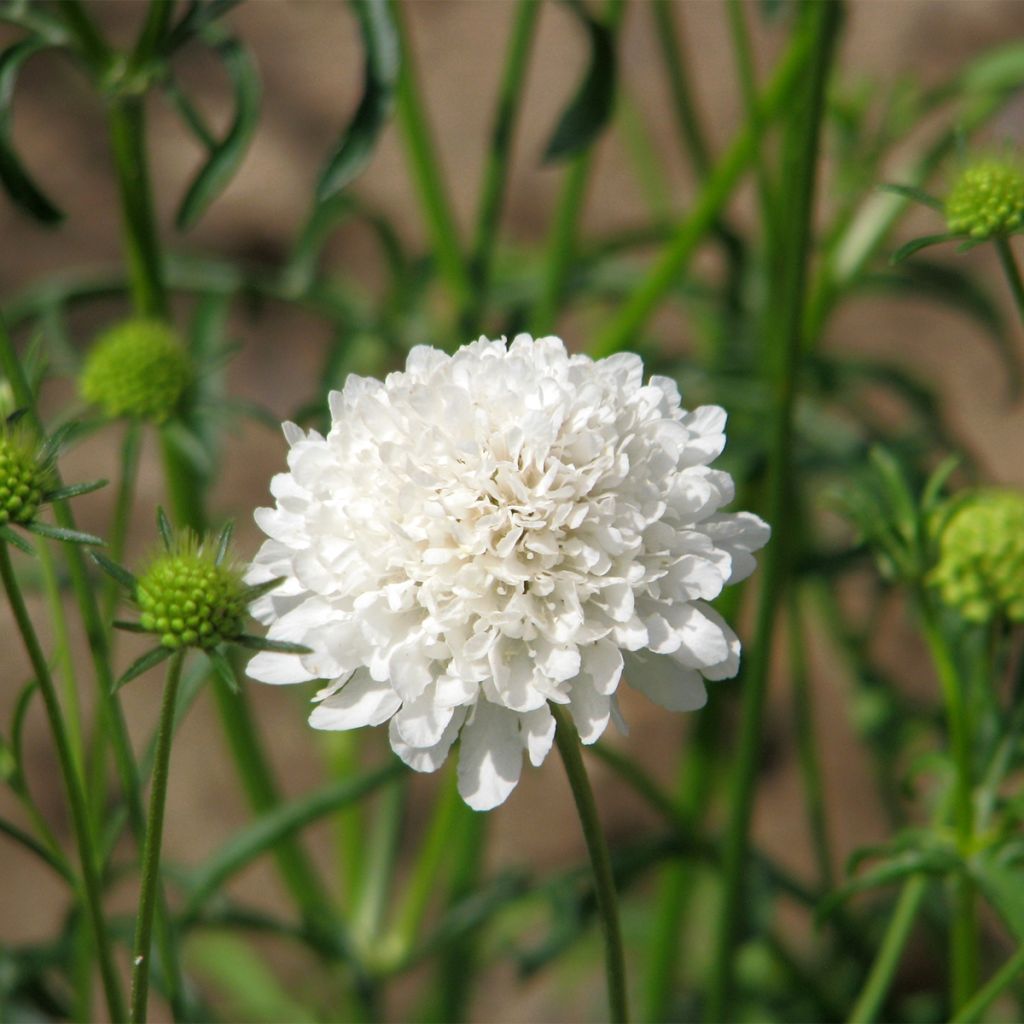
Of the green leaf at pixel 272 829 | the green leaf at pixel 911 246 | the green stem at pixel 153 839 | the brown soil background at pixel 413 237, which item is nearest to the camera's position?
the green stem at pixel 153 839

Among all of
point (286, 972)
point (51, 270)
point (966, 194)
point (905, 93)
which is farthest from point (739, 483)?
point (51, 270)

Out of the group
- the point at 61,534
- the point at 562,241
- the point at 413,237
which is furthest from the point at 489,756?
the point at 413,237

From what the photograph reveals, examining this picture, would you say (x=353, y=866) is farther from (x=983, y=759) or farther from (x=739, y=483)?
(x=983, y=759)

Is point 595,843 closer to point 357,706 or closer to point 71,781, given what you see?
point 357,706

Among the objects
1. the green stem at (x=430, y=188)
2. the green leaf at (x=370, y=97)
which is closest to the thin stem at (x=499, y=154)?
the green stem at (x=430, y=188)

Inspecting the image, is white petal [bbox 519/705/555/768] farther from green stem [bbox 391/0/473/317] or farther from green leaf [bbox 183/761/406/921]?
green stem [bbox 391/0/473/317]

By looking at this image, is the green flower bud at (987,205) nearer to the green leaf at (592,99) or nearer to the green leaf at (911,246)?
the green leaf at (911,246)

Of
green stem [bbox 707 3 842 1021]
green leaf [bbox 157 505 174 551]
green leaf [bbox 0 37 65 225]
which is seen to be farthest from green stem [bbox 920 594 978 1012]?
green leaf [bbox 0 37 65 225]
